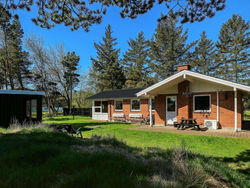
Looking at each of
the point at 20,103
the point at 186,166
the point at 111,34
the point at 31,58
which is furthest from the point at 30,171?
the point at 111,34

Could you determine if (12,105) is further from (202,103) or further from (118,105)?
(202,103)

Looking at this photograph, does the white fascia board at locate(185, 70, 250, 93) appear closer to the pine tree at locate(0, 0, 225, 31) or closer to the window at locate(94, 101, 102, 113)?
the pine tree at locate(0, 0, 225, 31)

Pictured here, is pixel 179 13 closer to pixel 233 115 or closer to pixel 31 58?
pixel 233 115

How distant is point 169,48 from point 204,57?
285 inches

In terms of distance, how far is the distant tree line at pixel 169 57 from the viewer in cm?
2607

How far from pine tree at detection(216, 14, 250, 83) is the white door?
1924 cm

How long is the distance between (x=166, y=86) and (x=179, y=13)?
26.4ft

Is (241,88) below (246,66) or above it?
below

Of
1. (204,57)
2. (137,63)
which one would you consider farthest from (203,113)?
(137,63)

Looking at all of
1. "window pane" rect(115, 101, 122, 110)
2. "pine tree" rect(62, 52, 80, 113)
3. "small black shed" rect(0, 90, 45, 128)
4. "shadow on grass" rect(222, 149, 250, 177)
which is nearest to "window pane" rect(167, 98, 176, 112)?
"window pane" rect(115, 101, 122, 110)

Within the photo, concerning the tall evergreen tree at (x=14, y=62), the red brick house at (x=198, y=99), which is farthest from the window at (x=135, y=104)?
the tall evergreen tree at (x=14, y=62)

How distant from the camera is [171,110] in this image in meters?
13.1

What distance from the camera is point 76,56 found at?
3094 centimetres

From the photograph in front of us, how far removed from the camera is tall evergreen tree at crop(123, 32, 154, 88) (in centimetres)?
3338
